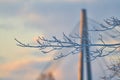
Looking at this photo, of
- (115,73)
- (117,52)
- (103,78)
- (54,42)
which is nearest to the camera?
(54,42)

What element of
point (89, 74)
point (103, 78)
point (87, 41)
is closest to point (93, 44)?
point (87, 41)

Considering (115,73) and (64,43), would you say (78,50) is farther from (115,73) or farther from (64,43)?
(115,73)

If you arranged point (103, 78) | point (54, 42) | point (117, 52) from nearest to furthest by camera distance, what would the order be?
point (54, 42)
point (117, 52)
point (103, 78)

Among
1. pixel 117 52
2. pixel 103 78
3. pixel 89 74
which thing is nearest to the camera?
pixel 117 52

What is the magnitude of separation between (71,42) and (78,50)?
17 cm

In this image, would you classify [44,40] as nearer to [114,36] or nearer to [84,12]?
[114,36]

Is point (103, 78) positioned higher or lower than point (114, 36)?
lower

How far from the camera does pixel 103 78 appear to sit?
926cm

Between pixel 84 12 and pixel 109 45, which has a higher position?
pixel 84 12

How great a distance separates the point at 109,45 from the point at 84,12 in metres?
8.40

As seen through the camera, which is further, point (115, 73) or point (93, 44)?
point (115, 73)

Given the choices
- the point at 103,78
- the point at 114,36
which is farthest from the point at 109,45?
the point at 103,78

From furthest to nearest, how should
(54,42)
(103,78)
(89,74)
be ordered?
(89,74) → (103,78) → (54,42)

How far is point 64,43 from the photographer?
7125 mm
